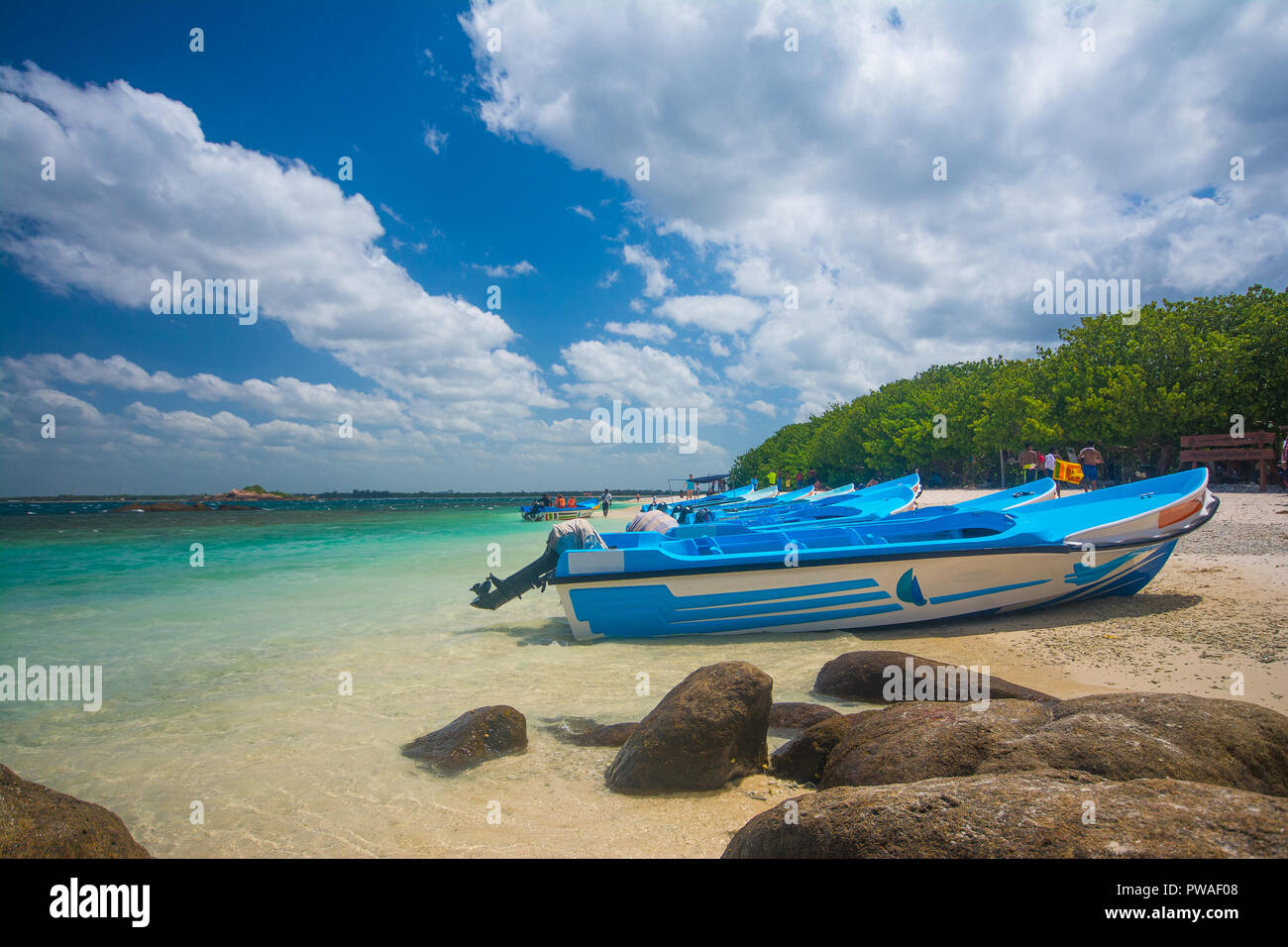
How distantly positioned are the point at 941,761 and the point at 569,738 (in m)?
2.91

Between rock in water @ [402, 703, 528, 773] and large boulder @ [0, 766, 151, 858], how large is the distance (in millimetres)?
1936

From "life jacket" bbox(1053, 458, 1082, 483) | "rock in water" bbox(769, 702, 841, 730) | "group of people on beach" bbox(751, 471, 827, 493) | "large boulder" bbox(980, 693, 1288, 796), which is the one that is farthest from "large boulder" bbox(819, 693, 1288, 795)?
"group of people on beach" bbox(751, 471, 827, 493)

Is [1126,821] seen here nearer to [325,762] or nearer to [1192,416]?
[325,762]

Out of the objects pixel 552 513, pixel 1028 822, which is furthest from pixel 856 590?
pixel 552 513

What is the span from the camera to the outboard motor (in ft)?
29.2

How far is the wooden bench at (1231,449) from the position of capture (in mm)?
18625

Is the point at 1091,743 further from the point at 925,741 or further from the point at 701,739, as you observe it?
the point at 701,739

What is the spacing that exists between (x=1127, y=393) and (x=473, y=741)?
32.3m

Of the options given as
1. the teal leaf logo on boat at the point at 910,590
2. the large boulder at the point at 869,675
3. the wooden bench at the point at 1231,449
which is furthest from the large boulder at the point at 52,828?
the wooden bench at the point at 1231,449

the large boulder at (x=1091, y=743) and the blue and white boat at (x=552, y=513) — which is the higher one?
the large boulder at (x=1091, y=743)

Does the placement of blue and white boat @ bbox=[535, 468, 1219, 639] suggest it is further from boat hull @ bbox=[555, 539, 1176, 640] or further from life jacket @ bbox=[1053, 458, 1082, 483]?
life jacket @ bbox=[1053, 458, 1082, 483]

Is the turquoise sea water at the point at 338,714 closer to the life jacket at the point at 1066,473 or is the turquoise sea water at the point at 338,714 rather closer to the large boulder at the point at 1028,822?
the large boulder at the point at 1028,822

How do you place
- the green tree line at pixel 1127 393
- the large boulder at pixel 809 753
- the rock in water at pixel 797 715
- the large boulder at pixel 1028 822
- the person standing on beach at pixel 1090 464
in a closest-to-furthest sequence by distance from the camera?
the large boulder at pixel 1028 822
the large boulder at pixel 809 753
the rock in water at pixel 797 715
the person standing on beach at pixel 1090 464
the green tree line at pixel 1127 393

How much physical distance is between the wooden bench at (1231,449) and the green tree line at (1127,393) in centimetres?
512
